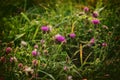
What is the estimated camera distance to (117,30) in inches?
149

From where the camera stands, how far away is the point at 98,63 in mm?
3258

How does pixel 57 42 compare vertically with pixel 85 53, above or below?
above

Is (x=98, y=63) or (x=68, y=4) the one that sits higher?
(x=68, y=4)

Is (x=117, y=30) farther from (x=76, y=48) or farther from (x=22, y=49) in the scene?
(x=22, y=49)

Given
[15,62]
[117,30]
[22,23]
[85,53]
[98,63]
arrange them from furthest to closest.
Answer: [22,23]
[117,30]
[85,53]
[98,63]
[15,62]

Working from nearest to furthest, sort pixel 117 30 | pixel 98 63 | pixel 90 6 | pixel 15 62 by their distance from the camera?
pixel 15 62 < pixel 98 63 < pixel 117 30 < pixel 90 6

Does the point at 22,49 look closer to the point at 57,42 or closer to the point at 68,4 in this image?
the point at 57,42

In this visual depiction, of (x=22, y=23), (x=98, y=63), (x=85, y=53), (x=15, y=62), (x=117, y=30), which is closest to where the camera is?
(x=15, y=62)

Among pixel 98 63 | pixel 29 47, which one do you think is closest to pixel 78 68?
pixel 98 63

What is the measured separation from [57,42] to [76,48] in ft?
1.49

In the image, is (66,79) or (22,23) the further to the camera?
(22,23)

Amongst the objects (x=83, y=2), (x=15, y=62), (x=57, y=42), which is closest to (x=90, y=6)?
(x=83, y=2)

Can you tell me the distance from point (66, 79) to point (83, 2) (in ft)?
6.34

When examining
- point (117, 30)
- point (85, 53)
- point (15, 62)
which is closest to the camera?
point (15, 62)
